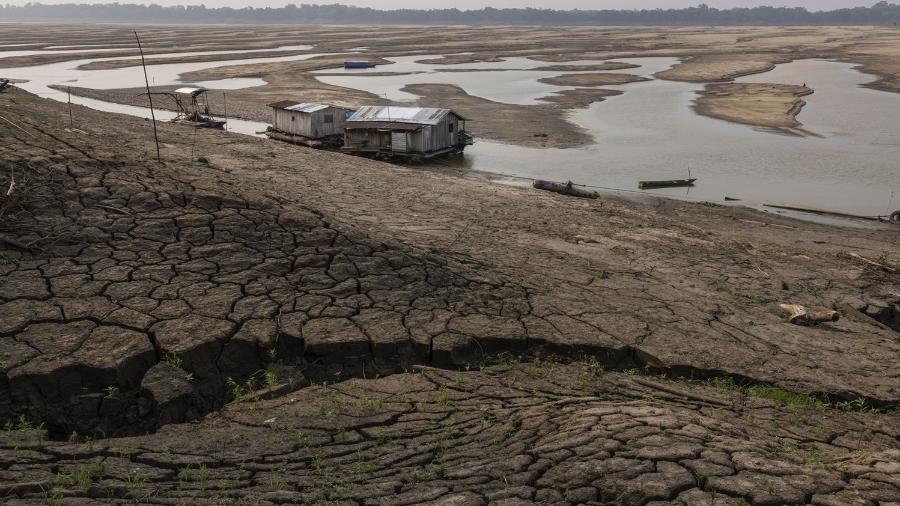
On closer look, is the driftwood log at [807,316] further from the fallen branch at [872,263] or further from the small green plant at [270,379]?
the small green plant at [270,379]

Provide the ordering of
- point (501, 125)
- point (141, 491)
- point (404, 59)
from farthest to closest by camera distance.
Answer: point (404, 59) → point (501, 125) → point (141, 491)

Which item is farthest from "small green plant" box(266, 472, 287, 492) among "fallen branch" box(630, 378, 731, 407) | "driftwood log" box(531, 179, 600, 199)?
"driftwood log" box(531, 179, 600, 199)

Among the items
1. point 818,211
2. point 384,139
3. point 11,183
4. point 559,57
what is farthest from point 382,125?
point 559,57

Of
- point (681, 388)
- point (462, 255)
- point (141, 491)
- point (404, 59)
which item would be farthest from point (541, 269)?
point (404, 59)

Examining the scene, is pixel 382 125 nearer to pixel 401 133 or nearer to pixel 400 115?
pixel 401 133

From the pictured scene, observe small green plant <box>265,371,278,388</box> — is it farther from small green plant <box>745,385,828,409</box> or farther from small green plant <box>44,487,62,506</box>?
small green plant <box>745,385,828,409</box>

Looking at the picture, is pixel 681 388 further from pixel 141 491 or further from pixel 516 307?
pixel 141 491

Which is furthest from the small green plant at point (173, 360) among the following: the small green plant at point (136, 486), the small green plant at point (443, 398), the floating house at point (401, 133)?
the floating house at point (401, 133)
